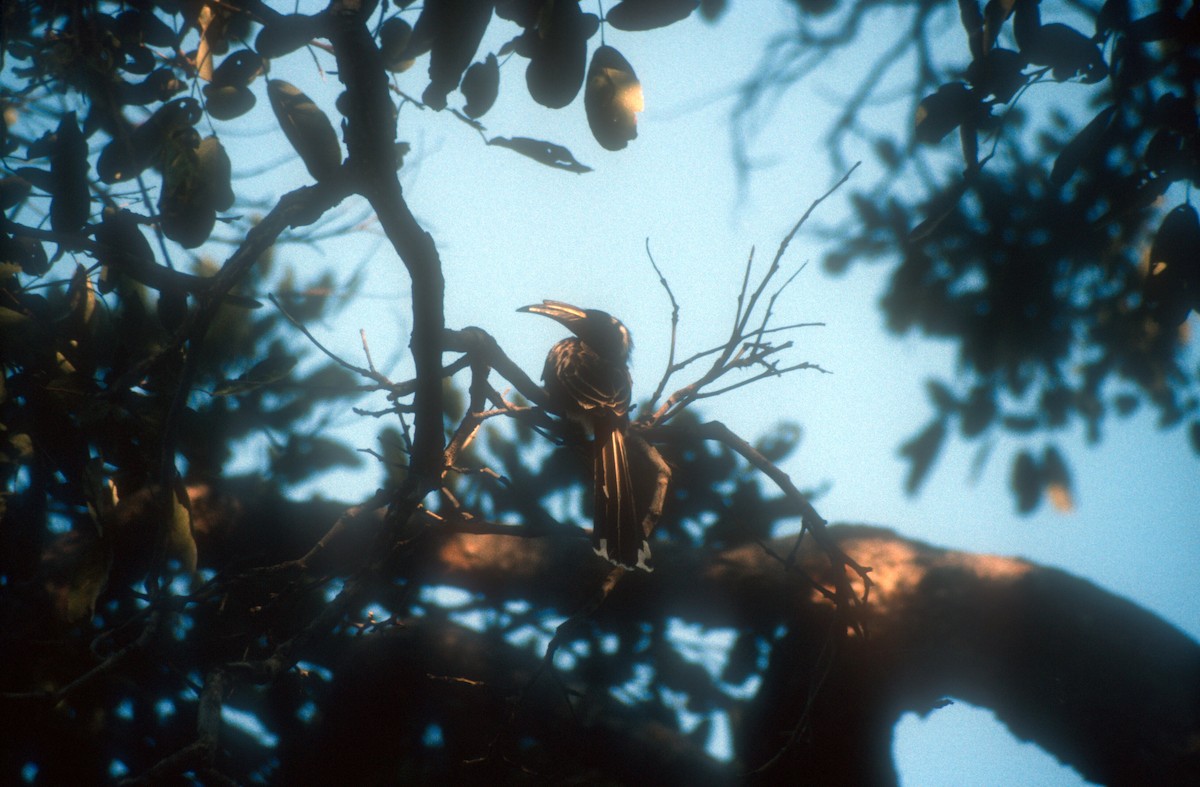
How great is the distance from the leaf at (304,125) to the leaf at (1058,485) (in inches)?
101

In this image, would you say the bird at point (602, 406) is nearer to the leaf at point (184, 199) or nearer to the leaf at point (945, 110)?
Result: the leaf at point (184, 199)

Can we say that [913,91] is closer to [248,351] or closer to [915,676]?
[915,676]

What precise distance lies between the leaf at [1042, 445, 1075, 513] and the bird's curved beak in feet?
8.55

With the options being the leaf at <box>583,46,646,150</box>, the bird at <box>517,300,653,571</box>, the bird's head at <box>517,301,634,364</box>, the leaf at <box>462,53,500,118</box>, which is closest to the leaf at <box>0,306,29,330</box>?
the leaf at <box>462,53,500,118</box>

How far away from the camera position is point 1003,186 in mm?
2910

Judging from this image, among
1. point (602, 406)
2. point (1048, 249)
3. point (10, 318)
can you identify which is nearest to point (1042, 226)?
point (1048, 249)

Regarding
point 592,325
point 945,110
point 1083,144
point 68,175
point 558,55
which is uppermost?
point 592,325

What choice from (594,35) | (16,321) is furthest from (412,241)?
(16,321)

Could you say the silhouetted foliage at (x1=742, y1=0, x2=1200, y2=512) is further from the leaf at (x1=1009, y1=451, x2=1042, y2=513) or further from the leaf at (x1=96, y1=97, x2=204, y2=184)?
the leaf at (x1=96, y1=97, x2=204, y2=184)

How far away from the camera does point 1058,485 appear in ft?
8.52

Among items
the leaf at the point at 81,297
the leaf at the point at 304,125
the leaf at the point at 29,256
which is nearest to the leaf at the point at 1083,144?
the leaf at the point at 304,125

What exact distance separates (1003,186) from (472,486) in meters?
3.00

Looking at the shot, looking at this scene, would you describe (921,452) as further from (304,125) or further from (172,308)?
(172,308)

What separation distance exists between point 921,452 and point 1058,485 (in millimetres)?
472
